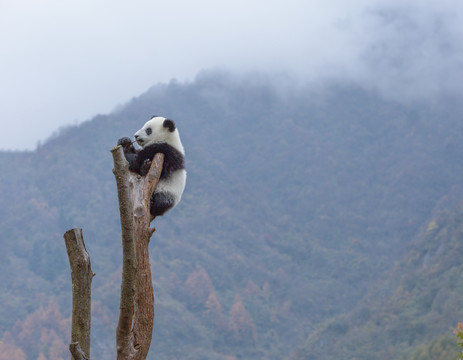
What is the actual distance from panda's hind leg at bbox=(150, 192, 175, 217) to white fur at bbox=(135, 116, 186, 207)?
0.10m

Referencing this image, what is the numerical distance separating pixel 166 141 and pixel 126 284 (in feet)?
11.8

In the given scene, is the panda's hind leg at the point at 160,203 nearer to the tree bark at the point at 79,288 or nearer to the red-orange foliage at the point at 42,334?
the tree bark at the point at 79,288

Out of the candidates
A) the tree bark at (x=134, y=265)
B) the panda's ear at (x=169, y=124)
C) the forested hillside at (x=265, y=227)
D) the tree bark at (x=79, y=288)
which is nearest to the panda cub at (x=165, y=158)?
the panda's ear at (x=169, y=124)

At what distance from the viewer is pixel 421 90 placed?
127 m

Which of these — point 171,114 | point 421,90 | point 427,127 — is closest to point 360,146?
point 427,127

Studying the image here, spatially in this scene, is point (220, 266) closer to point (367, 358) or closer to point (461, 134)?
point (367, 358)

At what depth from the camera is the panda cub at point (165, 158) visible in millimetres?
8477

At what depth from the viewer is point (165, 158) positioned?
8781mm

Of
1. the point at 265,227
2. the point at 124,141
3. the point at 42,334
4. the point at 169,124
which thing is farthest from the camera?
the point at 265,227

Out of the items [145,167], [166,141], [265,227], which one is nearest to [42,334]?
[265,227]

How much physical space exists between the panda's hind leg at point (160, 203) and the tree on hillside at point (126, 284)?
1.72 m

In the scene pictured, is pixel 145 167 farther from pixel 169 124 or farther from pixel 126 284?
pixel 126 284

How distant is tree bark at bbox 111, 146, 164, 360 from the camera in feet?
19.0

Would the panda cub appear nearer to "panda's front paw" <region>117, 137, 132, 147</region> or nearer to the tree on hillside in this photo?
"panda's front paw" <region>117, 137, 132, 147</region>
